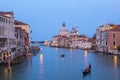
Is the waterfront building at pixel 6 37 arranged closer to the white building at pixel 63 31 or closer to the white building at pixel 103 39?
the white building at pixel 103 39

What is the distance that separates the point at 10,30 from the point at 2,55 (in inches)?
202

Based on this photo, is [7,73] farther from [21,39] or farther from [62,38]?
[62,38]

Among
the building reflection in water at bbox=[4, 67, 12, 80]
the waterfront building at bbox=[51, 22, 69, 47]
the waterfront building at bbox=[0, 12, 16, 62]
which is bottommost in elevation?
the building reflection in water at bbox=[4, 67, 12, 80]

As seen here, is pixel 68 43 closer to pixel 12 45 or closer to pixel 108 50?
pixel 108 50

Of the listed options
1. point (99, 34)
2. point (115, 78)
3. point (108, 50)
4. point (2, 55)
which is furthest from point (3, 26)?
point (99, 34)

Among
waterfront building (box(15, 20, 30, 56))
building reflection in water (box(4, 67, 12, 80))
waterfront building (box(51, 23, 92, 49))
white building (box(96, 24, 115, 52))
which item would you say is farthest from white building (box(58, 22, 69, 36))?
building reflection in water (box(4, 67, 12, 80))

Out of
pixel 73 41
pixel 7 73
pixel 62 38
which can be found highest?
pixel 62 38

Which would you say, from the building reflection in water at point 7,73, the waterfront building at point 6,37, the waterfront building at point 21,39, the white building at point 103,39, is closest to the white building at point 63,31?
the waterfront building at point 21,39

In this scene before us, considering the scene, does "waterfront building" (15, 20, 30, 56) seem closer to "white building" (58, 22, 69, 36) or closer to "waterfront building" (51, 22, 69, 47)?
"waterfront building" (51, 22, 69, 47)

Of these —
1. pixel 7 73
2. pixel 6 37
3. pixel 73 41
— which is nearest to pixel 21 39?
pixel 6 37

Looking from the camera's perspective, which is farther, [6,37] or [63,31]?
[63,31]

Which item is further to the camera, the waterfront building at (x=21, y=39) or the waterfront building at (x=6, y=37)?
the waterfront building at (x=21, y=39)

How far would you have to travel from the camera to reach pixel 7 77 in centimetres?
2653

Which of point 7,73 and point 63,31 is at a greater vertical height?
point 63,31
